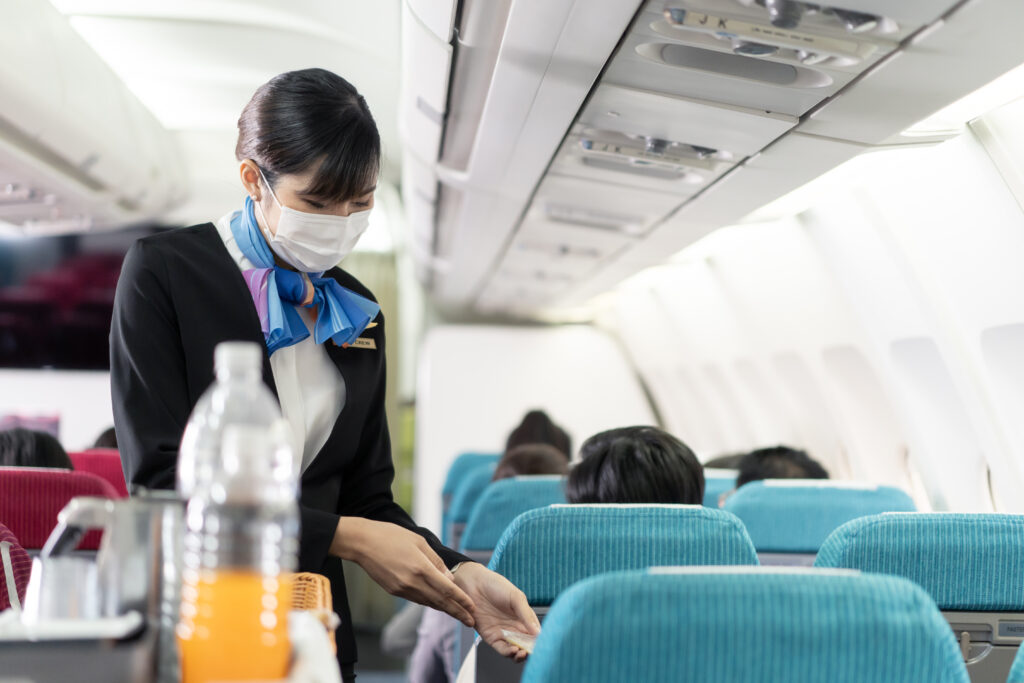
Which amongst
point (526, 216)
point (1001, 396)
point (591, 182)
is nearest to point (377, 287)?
point (526, 216)

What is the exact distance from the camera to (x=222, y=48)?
6.38 metres

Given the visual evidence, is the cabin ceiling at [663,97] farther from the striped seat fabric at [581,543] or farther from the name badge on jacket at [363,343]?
the striped seat fabric at [581,543]

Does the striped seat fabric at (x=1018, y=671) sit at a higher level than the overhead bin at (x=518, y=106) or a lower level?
lower

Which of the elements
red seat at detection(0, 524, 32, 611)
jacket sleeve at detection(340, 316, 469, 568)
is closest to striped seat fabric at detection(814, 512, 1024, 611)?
jacket sleeve at detection(340, 316, 469, 568)

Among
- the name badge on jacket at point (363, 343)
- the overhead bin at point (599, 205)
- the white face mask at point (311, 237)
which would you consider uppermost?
the overhead bin at point (599, 205)

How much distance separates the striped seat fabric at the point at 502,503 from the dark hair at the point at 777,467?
114 cm

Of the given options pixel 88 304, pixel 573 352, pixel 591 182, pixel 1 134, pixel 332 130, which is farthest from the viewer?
pixel 573 352

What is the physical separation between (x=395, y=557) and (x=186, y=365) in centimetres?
45

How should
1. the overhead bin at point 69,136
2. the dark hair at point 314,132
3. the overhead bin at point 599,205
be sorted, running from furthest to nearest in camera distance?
the overhead bin at point 599,205
the overhead bin at point 69,136
the dark hair at point 314,132

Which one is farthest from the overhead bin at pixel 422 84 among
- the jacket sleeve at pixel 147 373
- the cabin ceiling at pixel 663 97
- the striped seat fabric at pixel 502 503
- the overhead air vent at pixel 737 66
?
the jacket sleeve at pixel 147 373

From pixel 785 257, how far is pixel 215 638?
17.1 feet

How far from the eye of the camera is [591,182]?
4.53 m

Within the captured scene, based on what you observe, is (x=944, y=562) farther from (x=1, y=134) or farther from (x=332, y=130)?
(x=1, y=134)

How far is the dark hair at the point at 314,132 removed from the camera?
5.10 ft
